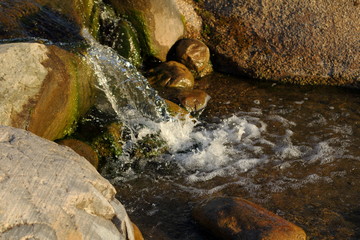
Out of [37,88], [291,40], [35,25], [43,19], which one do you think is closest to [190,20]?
[291,40]

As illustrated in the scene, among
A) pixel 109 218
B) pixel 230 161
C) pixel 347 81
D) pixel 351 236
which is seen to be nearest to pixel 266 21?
pixel 347 81

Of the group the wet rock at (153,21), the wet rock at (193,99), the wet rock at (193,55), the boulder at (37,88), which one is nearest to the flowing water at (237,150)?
the wet rock at (193,99)

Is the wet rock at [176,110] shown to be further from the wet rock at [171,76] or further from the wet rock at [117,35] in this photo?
the wet rock at [117,35]

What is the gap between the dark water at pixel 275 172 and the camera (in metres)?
4.84

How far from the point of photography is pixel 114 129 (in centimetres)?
615

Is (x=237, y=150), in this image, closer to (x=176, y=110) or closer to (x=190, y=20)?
(x=176, y=110)

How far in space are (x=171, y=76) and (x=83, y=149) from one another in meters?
2.47

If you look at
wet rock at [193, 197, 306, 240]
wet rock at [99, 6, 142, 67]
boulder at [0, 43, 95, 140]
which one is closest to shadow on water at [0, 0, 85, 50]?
wet rock at [99, 6, 142, 67]

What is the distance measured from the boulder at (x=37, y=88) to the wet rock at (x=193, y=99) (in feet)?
6.22

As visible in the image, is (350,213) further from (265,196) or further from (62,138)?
(62,138)

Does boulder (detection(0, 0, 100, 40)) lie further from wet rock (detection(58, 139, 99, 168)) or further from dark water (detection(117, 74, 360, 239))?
dark water (detection(117, 74, 360, 239))

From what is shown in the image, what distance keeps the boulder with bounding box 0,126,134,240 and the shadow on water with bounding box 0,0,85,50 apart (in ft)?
10.4

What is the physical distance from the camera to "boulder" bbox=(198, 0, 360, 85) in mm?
8125

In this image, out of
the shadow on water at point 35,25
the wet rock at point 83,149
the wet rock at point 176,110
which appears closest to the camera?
the wet rock at point 83,149
